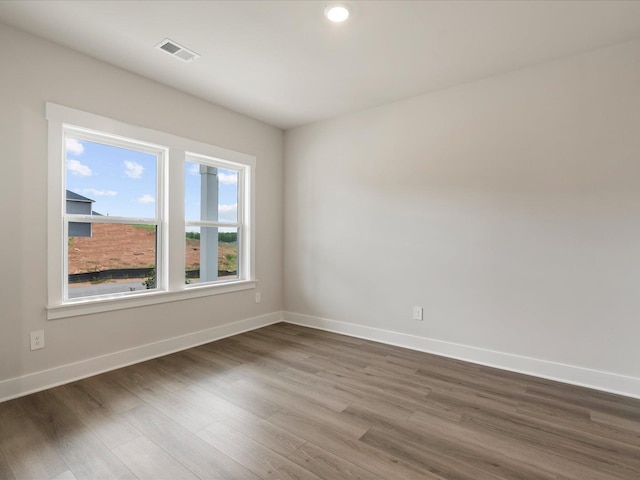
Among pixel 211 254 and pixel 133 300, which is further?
pixel 211 254

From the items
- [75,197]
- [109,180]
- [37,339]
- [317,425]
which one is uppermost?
[109,180]

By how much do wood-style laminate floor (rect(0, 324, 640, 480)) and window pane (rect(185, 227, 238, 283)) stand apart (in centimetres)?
105

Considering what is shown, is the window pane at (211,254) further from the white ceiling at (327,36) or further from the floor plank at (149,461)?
the floor plank at (149,461)

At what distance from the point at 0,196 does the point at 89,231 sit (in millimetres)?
610

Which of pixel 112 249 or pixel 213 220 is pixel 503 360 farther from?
pixel 112 249

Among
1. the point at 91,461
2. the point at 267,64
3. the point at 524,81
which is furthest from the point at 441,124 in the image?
the point at 91,461

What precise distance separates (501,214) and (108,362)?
11.9 ft

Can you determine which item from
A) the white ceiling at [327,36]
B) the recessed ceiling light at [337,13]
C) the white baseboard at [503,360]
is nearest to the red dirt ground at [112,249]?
the white ceiling at [327,36]

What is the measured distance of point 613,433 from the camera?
75.6 inches

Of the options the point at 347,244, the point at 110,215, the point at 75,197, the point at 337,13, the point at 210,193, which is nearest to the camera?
the point at 337,13

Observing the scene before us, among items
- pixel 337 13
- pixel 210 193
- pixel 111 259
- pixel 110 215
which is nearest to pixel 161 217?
pixel 110 215

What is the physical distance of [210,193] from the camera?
375cm

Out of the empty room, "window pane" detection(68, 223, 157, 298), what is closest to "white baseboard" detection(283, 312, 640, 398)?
the empty room

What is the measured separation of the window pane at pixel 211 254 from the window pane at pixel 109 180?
21.0 inches
